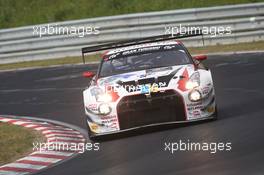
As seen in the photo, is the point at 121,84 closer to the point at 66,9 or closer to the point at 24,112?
the point at 24,112

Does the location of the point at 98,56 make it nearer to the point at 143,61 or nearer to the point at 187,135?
the point at 143,61

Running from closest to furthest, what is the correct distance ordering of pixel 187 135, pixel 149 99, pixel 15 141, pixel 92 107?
1. pixel 187 135
2. pixel 149 99
3. pixel 92 107
4. pixel 15 141

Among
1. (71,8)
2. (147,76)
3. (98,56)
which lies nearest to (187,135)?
(147,76)

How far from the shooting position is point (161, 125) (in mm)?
10719

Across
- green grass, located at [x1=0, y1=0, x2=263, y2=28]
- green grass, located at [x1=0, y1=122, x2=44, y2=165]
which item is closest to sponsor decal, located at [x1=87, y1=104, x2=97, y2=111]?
green grass, located at [x1=0, y1=122, x2=44, y2=165]

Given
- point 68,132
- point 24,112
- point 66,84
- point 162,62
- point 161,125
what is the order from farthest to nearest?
1. point 66,84
2. point 24,112
3. point 68,132
4. point 162,62
5. point 161,125

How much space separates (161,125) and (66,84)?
8.99 metres

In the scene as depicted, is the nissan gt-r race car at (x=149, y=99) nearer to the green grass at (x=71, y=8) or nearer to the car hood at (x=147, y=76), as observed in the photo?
the car hood at (x=147, y=76)

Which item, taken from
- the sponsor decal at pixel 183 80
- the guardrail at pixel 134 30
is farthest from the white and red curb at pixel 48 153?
the guardrail at pixel 134 30

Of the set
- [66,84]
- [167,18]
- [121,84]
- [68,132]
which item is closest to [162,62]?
[121,84]

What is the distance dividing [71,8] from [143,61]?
716 inches

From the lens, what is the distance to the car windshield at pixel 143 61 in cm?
1171

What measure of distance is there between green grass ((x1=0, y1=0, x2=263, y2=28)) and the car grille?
16.6 metres

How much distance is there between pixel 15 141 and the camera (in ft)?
39.8
